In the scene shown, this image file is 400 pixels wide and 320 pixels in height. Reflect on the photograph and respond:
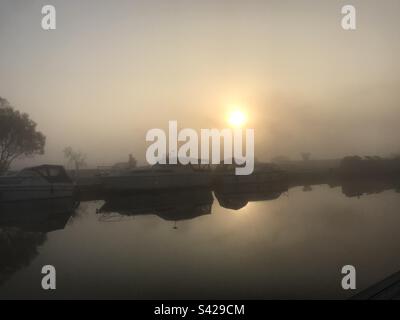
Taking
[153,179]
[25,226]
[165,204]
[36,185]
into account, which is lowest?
[25,226]

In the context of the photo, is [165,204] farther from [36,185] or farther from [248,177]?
[248,177]

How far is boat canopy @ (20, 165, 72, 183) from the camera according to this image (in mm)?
7996

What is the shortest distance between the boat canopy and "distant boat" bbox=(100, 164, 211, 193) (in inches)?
57.6

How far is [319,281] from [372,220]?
3459 millimetres

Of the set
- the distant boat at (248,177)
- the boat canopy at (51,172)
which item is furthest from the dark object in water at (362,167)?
the boat canopy at (51,172)

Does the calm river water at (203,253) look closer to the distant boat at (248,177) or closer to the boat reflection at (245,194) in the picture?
the boat reflection at (245,194)

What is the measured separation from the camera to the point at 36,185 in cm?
787

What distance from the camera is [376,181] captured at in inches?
533

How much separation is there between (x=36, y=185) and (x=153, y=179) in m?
2.91

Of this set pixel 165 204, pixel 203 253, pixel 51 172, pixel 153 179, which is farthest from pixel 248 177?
pixel 203 253

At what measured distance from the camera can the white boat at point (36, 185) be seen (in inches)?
303

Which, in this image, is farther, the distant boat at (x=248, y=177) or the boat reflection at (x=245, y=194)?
the distant boat at (x=248, y=177)

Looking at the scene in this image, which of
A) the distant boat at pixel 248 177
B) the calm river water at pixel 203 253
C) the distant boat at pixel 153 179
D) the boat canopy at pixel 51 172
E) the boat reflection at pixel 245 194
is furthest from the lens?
the distant boat at pixel 248 177
